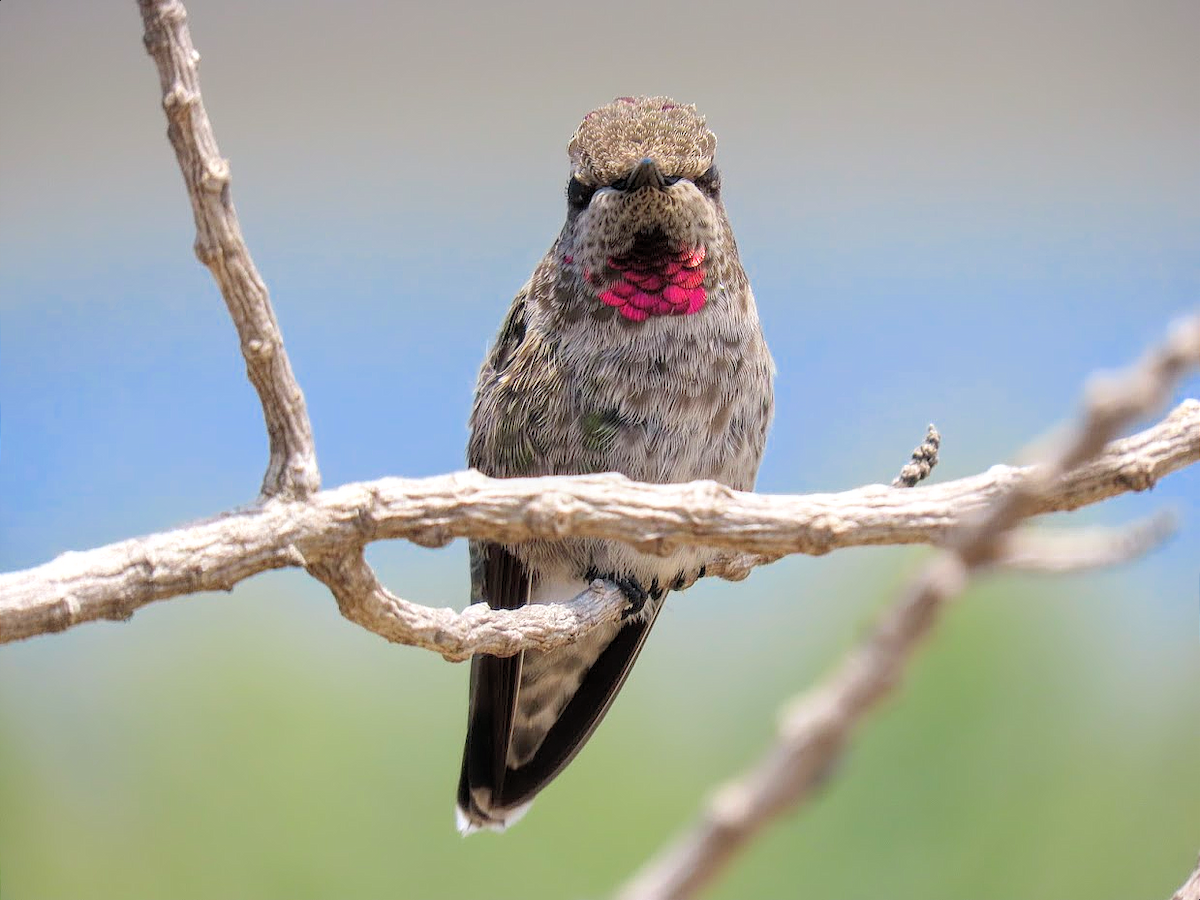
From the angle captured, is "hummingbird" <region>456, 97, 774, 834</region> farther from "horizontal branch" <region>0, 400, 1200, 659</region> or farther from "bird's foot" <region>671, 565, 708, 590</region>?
"horizontal branch" <region>0, 400, 1200, 659</region>

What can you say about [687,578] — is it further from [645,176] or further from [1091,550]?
[1091,550]

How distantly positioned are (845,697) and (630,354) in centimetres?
161

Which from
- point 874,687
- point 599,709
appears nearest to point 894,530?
point 874,687

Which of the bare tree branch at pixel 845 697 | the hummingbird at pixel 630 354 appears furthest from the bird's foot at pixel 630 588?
the bare tree branch at pixel 845 697

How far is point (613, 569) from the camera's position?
7.75 ft

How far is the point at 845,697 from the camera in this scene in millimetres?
658

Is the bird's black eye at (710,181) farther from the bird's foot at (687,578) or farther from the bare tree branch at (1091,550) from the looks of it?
the bare tree branch at (1091,550)

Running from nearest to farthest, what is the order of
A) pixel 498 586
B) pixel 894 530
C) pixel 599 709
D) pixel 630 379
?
pixel 894 530 → pixel 630 379 → pixel 498 586 → pixel 599 709

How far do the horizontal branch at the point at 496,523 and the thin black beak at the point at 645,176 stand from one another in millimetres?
765

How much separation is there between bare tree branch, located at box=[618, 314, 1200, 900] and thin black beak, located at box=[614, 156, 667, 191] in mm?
1480

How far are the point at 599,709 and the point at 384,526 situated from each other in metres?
1.38

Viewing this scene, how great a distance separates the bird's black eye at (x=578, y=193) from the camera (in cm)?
228

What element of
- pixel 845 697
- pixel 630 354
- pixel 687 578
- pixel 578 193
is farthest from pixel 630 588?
pixel 845 697

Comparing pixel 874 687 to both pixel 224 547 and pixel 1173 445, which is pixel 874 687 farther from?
pixel 1173 445
